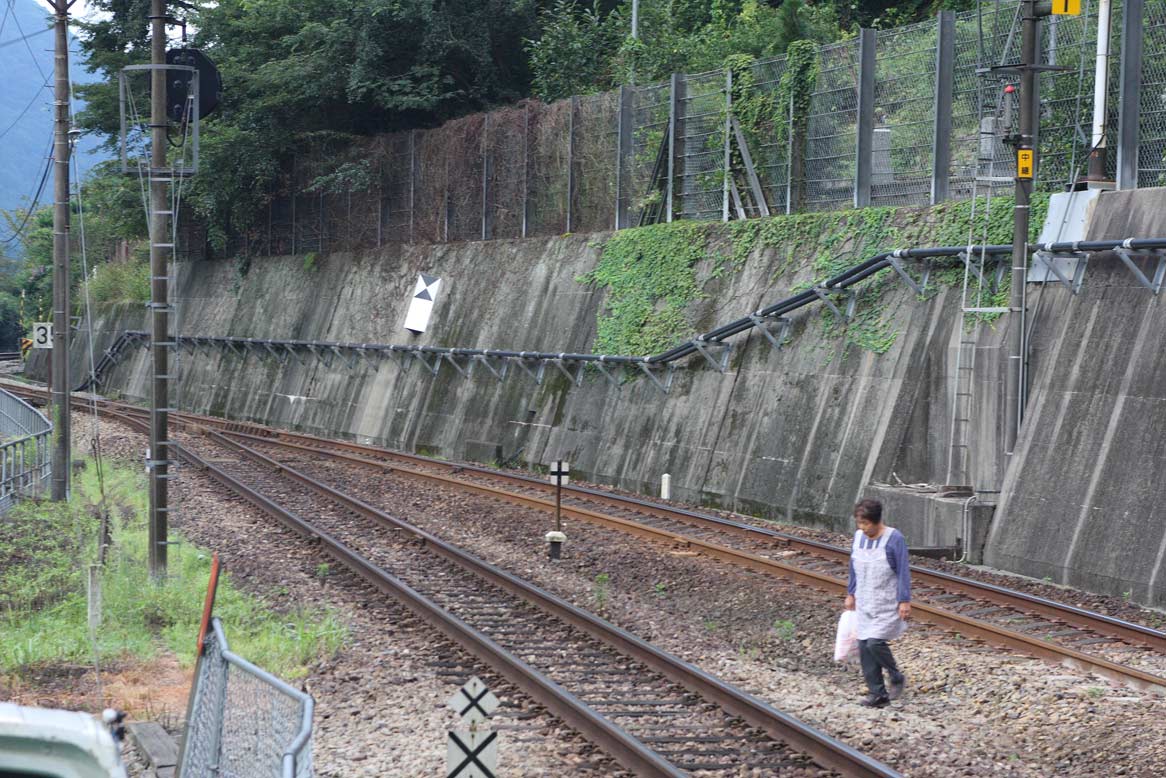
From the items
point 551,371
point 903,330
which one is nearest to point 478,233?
point 551,371

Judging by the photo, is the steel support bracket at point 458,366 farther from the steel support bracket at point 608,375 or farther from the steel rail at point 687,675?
the steel rail at point 687,675

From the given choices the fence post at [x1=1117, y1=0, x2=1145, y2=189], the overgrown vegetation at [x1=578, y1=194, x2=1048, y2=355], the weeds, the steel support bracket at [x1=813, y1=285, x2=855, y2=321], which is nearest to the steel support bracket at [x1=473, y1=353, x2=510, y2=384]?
the overgrown vegetation at [x1=578, y1=194, x2=1048, y2=355]

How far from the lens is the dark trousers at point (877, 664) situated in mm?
10070

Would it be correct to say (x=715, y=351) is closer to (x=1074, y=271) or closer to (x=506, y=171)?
(x=1074, y=271)

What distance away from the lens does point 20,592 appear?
14766mm

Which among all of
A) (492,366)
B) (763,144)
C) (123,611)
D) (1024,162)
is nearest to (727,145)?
(763,144)

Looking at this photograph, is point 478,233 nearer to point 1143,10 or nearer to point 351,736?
point 1143,10

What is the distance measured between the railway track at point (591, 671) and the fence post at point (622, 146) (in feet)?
42.2

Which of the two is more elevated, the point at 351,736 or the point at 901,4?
the point at 901,4

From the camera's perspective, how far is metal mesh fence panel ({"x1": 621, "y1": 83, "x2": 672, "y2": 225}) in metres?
29.4

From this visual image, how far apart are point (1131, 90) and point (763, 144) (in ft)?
30.5

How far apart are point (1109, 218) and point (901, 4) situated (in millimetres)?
25579

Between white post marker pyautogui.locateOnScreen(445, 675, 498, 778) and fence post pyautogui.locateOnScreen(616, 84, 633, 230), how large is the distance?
23.9 meters

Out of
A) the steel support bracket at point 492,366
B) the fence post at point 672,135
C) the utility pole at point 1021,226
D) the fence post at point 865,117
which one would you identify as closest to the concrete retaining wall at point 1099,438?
the utility pole at point 1021,226
